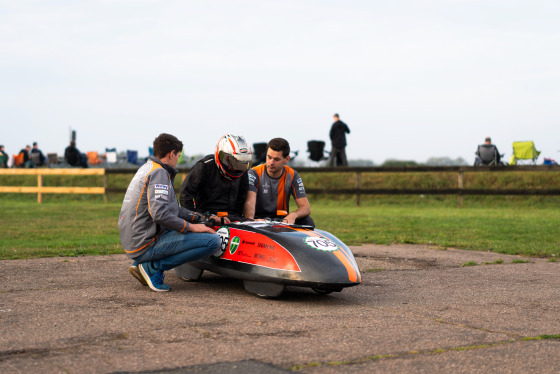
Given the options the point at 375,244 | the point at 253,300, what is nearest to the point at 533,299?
the point at 253,300

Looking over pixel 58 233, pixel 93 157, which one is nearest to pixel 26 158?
pixel 93 157

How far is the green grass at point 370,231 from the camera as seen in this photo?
11.0 meters

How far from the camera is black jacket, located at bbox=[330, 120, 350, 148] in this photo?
2766 cm

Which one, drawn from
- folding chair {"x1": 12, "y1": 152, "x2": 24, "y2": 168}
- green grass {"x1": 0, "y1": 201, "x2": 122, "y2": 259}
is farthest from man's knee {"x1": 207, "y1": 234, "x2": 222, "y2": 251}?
folding chair {"x1": 12, "y1": 152, "x2": 24, "y2": 168}

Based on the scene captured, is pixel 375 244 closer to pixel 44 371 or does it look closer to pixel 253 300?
pixel 253 300

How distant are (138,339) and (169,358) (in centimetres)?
57

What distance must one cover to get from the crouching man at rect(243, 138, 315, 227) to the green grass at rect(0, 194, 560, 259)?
10.8ft

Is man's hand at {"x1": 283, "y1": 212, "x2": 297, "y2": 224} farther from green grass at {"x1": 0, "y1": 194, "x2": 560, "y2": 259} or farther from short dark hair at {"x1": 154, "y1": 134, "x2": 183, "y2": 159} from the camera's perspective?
green grass at {"x1": 0, "y1": 194, "x2": 560, "y2": 259}

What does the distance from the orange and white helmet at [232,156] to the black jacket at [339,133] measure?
2020 centimetres

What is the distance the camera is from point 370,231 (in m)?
14.4

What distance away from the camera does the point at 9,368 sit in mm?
4051

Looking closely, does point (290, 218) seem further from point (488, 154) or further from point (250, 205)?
point (488, 154)

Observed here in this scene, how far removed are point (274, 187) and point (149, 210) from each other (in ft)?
5.95

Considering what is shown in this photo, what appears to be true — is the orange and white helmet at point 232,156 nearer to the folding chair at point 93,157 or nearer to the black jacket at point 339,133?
the black jacket at point 339,133
